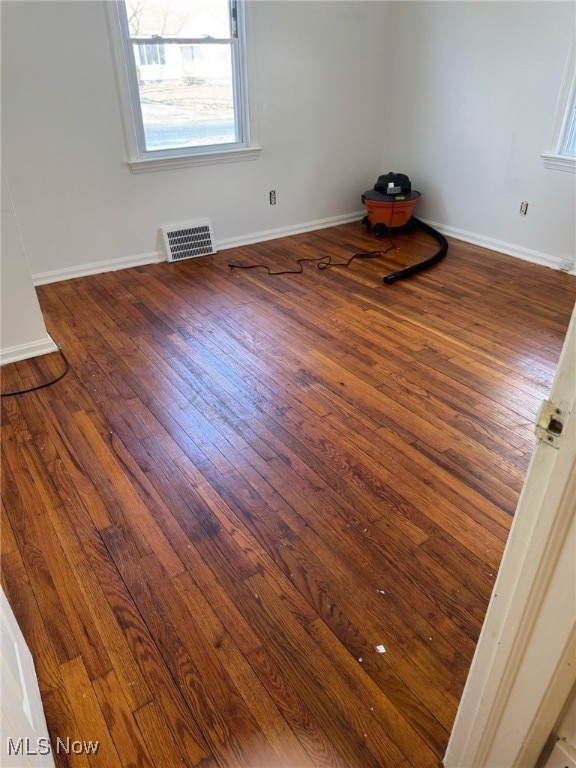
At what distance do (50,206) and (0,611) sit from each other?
308 centimetres

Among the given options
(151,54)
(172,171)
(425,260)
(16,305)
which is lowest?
(425,260)

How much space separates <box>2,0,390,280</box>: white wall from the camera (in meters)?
3.15

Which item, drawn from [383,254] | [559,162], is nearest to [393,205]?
[383,254]

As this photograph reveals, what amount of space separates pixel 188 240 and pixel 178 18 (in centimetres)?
146

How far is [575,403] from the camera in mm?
630

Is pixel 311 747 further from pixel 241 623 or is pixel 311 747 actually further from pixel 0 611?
pixel 0 611

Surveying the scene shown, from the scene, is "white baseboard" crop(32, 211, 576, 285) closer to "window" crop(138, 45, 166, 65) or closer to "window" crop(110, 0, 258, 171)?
"window" crop(110, 0, 258, 171)

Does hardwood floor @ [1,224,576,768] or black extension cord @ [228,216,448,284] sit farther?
black extension cord @ [228,216,448,284]

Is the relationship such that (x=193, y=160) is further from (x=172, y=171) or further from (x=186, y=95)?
(x=186, y=95)

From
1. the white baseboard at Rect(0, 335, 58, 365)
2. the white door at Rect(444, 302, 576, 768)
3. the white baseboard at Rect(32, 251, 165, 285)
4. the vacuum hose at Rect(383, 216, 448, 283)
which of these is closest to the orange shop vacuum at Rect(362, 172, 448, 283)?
the vacuum hose at Rect(383, 216, 448, 283)

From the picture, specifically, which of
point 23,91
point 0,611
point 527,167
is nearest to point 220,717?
point 0,611

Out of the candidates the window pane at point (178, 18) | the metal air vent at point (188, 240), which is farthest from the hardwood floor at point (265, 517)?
the window pane at point (178, 18)

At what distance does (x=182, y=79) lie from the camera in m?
3.65

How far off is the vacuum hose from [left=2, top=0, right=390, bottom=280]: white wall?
75cm
